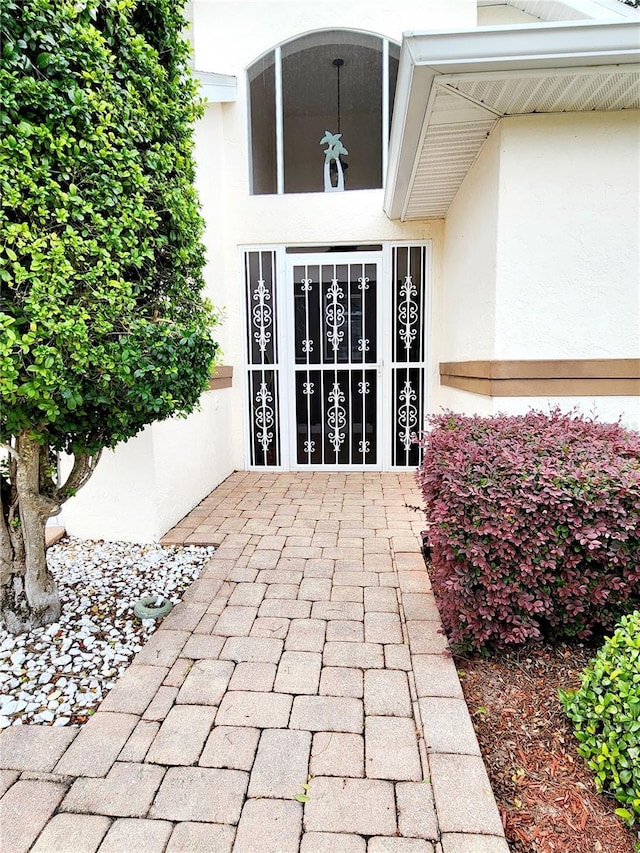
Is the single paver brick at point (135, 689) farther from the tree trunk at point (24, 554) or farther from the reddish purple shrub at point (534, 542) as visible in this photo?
the reddish purple shrub at point (534, 542)

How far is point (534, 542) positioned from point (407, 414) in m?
3.60

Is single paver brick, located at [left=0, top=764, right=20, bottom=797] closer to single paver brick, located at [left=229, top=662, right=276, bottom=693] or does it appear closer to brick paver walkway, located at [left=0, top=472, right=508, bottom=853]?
brick paver walkway, located at [left=0, top=472, right=508, bottom=853]

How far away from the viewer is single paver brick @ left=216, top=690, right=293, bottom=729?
1.80 meters

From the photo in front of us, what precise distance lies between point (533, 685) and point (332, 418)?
381cm

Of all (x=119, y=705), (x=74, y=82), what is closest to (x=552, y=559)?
(x=119, y=705)

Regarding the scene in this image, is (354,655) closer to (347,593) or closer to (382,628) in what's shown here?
(382,628)

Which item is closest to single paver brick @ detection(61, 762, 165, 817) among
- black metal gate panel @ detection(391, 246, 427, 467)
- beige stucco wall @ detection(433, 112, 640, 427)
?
beige stucco wall @ detection(433, 112, 640, 427)

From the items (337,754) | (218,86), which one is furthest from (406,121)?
(337,754)

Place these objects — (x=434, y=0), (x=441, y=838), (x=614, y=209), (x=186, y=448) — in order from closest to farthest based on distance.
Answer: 1. (x=441, y=838)
2. (x=614, y=209)
3. (x=186, y=448)
4. (x=434, y=0)

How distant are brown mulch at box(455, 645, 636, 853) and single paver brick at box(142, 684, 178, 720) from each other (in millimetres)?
1199

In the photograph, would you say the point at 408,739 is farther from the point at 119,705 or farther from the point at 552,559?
the point at 119,705

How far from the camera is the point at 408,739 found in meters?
1.72

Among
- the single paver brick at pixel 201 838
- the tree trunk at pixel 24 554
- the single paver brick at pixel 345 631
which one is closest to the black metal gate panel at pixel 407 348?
the single paver brick at pixel 345 631

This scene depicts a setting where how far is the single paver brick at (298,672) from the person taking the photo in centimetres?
199
